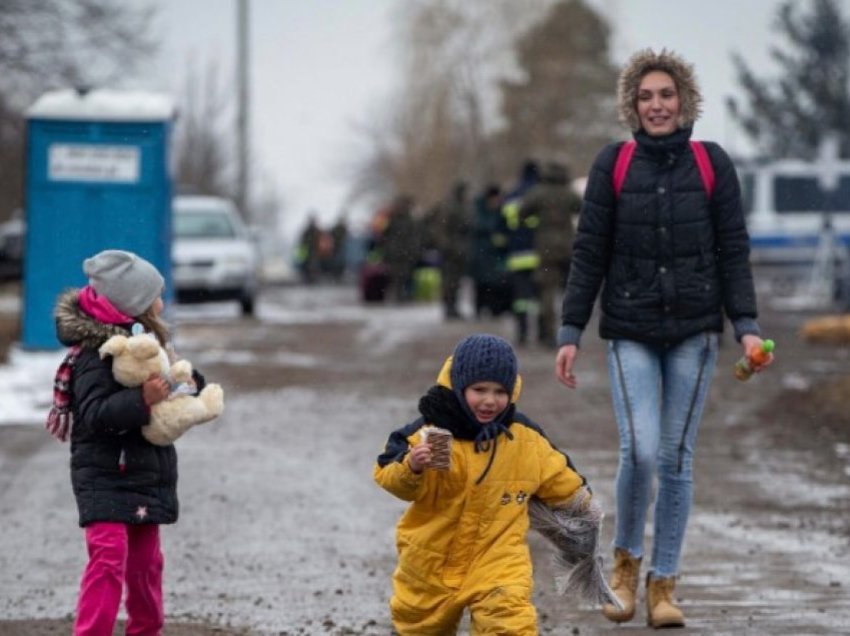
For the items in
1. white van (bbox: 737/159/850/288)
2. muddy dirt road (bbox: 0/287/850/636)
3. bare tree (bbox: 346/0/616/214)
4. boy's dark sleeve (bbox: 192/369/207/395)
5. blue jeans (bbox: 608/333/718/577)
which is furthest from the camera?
bare tree (bbox: 346/0/616/214)

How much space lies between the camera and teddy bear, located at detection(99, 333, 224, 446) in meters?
5.84

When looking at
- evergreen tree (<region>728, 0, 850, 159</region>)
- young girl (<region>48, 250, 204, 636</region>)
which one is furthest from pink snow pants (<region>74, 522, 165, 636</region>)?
evergreen tree (<region>728, 0, 850, 159</region>)

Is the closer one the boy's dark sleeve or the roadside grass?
the boy's dark sleeve

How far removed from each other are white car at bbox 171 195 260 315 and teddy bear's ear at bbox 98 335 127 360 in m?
21.8

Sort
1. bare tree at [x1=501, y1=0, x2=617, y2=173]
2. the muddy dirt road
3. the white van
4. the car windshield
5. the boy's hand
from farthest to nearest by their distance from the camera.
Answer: bare tree at [x1=501, y1=0, x2=617, y2=173] → the white van → the car windshield → the muddy dirt road → the boy's hand

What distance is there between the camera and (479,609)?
17.9 feet

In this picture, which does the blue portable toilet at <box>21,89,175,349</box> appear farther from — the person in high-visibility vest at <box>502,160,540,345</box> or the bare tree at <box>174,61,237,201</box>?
the bare tree at <box>174,61,237,201</box>

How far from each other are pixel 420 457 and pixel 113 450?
42.4 inches

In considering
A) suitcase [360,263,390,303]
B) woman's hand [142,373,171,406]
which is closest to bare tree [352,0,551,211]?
suitcase [360,263,390,303]

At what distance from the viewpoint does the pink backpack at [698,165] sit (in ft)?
22.7

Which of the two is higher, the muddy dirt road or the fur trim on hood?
the fur trim on hood

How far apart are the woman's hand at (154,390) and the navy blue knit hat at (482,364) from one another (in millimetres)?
875

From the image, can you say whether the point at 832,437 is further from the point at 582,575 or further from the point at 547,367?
the point at 582,575

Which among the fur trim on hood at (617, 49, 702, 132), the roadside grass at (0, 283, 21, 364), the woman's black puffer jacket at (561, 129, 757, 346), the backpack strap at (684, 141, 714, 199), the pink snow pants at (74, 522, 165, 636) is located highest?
the fur trim on hood at (617, 49, 702, 132)
